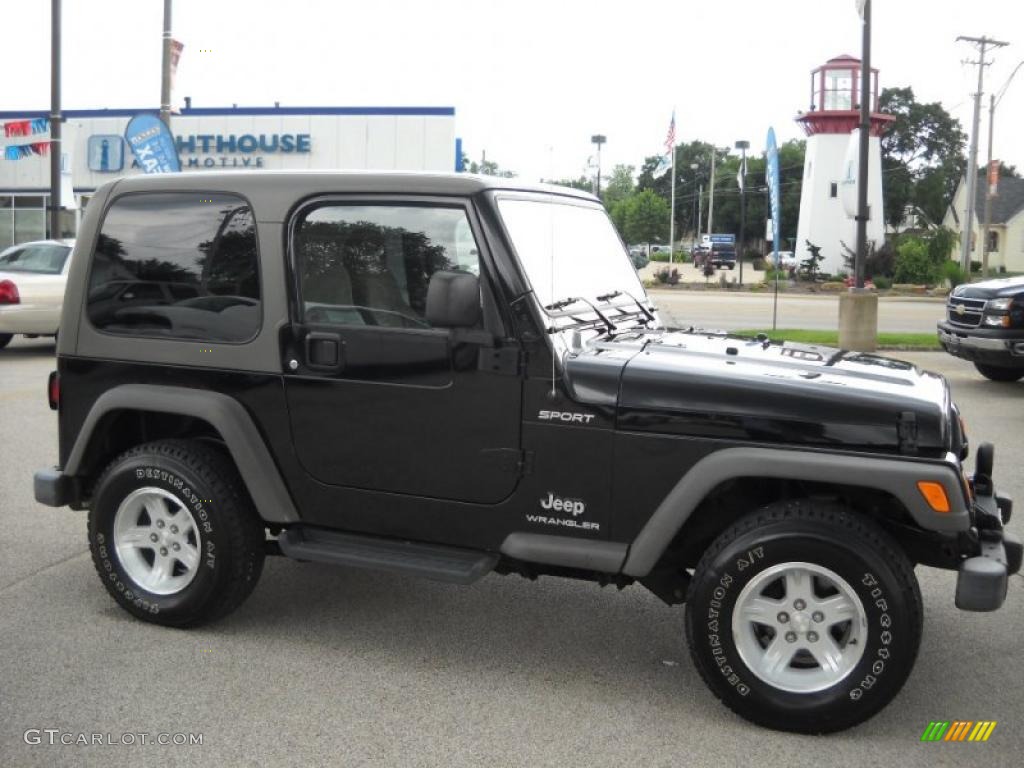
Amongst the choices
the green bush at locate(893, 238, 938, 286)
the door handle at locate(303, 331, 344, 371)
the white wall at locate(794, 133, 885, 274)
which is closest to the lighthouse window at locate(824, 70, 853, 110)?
the white wall at locate(794, 133, 885, 274)

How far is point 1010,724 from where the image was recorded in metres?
3.96

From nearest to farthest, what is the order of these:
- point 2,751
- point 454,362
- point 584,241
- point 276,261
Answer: point 2,751 → point 454,362 → point 276,261 → point 584,241

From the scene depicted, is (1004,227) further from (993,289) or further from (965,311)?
(993,289)

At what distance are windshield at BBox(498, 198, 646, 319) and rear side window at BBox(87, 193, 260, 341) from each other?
3.74 feet

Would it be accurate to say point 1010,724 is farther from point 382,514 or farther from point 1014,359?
point 1014,359

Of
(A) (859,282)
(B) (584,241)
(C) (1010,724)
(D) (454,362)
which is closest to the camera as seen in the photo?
(C) (1010,724)

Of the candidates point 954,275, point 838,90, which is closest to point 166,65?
point 954,275

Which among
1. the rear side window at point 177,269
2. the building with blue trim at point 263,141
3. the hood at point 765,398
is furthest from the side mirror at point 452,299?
the building with blue trim at point 263,141

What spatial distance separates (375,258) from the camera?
4434mm

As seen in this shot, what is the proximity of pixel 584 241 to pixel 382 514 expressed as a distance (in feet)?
5.12

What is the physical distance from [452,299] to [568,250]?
0.91 metres

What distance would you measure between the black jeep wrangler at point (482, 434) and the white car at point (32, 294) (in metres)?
10.5

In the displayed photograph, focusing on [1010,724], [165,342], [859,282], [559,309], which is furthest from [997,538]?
[859,282]

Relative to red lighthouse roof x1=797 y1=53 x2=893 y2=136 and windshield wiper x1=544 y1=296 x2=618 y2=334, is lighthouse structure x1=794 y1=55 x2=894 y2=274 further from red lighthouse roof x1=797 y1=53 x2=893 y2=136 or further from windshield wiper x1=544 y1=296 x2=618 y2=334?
windshield wiper x1=544 y1=296 x2=618 y2=334
